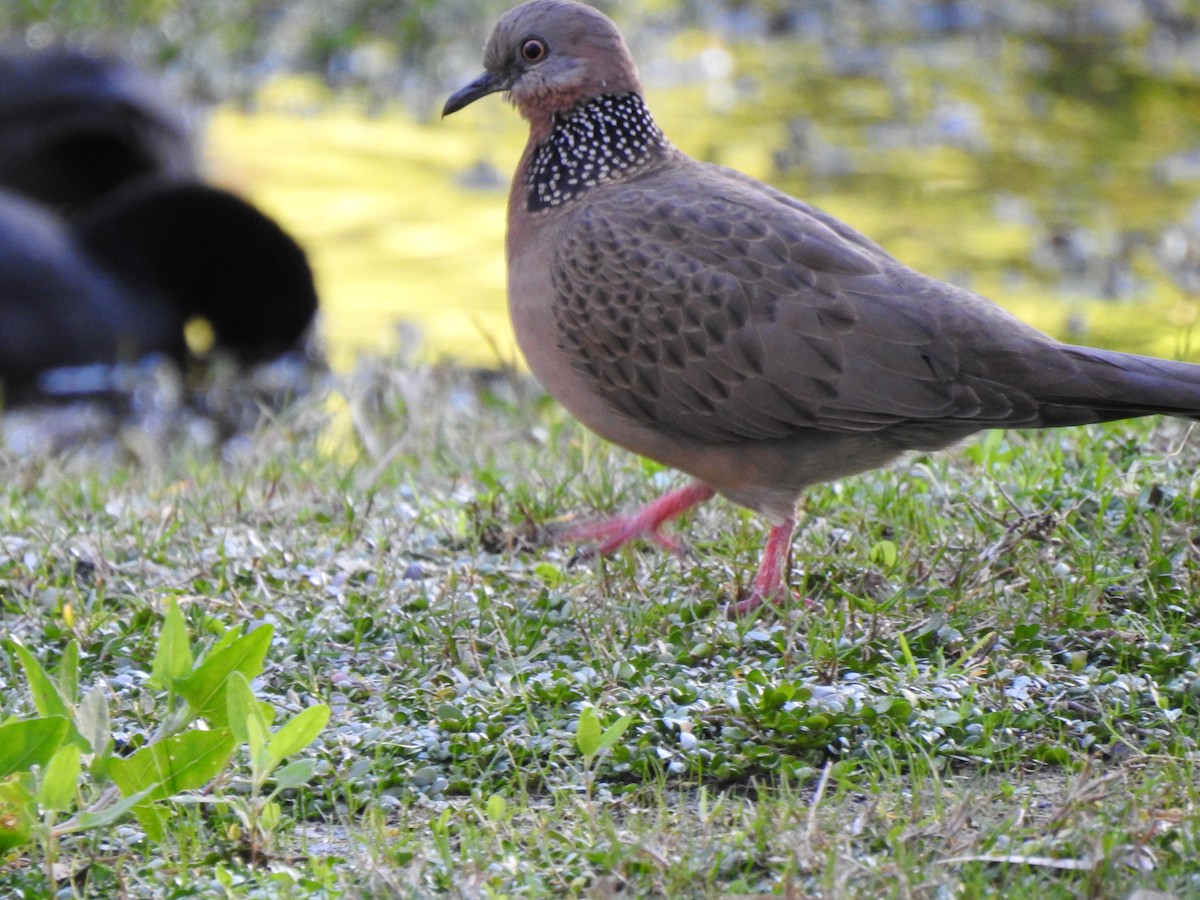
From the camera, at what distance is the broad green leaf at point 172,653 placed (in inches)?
124

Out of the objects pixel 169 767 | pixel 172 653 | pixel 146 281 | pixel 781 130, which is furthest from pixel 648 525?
pixel 781 130

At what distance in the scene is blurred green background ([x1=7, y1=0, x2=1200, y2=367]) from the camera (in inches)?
360

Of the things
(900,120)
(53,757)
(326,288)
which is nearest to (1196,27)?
(900,120)

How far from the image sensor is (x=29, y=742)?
2.98m

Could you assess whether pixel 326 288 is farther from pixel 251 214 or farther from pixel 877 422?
pixel 877 422

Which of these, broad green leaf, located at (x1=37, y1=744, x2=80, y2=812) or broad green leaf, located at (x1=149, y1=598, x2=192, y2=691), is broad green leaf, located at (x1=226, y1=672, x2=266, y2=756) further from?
broad green leaf, located at (x1=37, y1=744, x2=80, y2=812)

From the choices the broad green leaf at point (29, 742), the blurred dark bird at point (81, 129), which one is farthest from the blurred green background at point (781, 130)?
the broad green leaf at point (29, 742)

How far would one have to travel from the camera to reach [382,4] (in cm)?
1310

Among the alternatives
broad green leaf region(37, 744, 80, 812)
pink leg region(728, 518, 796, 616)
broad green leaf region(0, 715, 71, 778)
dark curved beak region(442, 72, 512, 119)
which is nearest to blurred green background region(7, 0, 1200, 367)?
dark curved beak region(442, 72, 512, 119)

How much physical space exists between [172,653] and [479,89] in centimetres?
246

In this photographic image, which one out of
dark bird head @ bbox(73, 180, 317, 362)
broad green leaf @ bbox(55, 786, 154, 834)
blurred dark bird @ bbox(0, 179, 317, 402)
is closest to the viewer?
broad green leaf @ bbox(55, 786, 154, 834)

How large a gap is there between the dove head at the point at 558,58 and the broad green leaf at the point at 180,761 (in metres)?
2.45

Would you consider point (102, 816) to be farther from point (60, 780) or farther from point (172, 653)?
point (172, 653)

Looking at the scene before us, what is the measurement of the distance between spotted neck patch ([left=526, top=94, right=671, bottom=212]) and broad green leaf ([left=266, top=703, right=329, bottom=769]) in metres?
2.13
